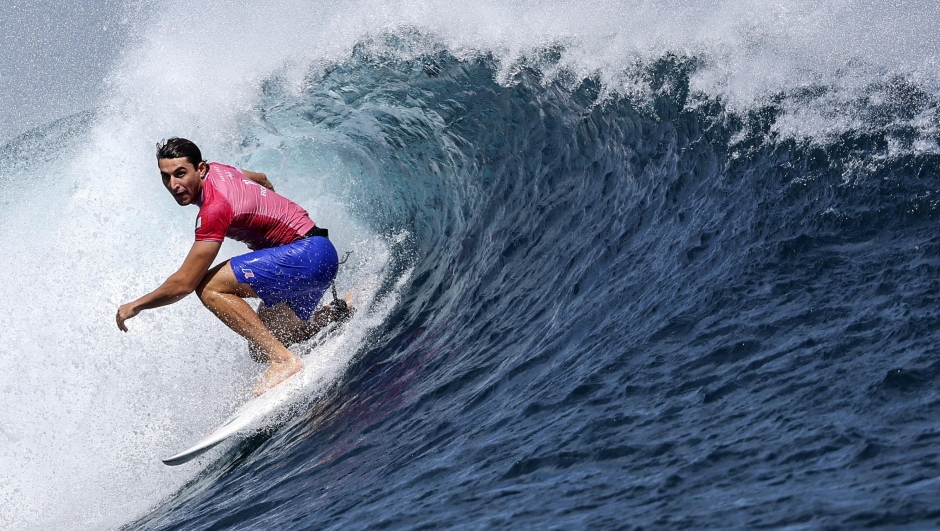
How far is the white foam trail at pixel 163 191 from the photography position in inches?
238

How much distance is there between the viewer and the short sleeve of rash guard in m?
5.35

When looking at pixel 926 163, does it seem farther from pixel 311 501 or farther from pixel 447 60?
pixel 447 60

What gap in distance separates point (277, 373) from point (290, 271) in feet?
2.08

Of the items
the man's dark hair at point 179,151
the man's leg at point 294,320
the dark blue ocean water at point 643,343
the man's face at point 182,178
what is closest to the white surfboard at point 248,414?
the dark blue ocean water at point 643,343

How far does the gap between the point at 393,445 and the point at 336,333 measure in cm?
223

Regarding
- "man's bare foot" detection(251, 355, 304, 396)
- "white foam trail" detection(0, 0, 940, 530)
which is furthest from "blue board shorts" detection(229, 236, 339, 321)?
"white foam trail" detection(0, 0, 940, 530)

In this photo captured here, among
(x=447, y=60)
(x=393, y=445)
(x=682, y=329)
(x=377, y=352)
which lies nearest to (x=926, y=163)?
(x=682, y=329)

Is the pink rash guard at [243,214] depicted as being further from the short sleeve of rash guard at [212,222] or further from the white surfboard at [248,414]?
the white surfboard at [248,414]

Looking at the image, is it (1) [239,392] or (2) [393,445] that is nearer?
(2) [393,445]

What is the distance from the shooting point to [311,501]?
419 cm

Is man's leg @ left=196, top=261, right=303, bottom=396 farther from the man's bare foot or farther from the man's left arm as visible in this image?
the man's left arm

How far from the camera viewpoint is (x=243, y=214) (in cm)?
564

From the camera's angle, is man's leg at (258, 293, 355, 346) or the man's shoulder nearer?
the man's shoulder

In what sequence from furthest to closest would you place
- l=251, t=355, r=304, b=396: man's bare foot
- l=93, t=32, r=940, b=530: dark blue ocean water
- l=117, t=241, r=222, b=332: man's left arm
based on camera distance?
1. l=251, t=355, r=304, b=396: man's bare foot
2. l=117, t=241, r=222, b=332: man's left arm
3. l=93, t=32, r=940, b=530: dark blue ocean water
